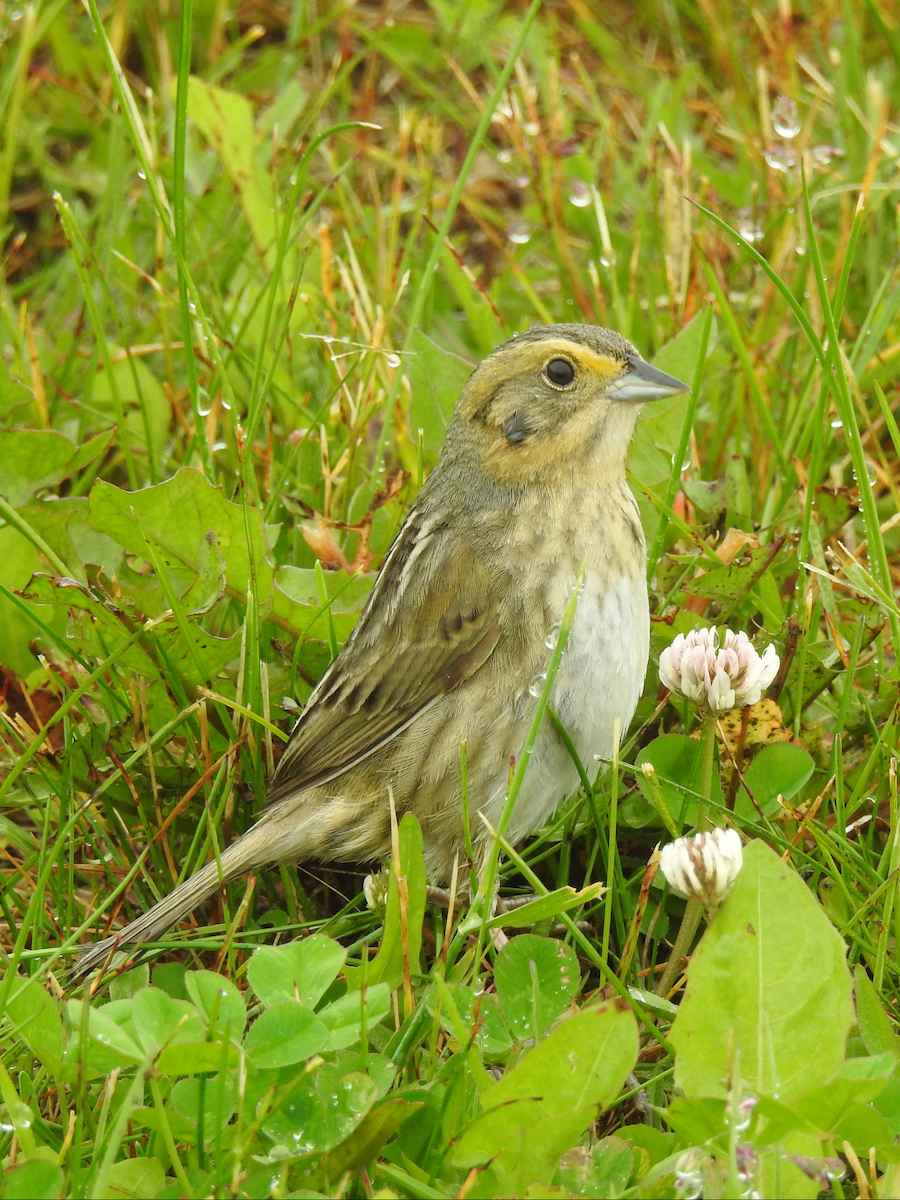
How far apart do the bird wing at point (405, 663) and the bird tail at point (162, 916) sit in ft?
0.89

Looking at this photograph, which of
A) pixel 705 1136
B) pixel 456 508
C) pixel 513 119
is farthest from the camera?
pixel 513 119

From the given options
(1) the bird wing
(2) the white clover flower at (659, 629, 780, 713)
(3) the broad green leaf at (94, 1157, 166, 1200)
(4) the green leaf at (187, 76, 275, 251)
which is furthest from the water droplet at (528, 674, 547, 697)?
(4) the green leaf at (187, 76, 275, 251)

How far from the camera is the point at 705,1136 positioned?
2.33 meters

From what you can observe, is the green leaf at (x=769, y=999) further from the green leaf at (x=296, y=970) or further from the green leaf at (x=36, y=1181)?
the green leaf at (x=36, y=1181)

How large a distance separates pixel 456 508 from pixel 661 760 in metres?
0.79

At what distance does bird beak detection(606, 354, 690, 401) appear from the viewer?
3.48 metres

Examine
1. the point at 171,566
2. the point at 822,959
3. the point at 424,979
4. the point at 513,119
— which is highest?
the point at 513,119

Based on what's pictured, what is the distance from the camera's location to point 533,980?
271 centimetres

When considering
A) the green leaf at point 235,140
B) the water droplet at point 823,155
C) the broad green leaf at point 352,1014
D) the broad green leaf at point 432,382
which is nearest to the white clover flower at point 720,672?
the broad green leaf at point 352,1014

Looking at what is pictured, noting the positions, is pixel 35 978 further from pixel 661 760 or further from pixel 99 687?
pixel 661 760

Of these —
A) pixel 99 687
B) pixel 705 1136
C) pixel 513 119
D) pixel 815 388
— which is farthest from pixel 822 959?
pixel 513 119

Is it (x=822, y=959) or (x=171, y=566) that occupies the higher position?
(x=171, y=566)

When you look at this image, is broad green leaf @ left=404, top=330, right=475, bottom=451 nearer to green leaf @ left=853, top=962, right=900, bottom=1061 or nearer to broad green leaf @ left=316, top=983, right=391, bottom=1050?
broad green leaf @ left=316, top=983, right=391, bottom=1050

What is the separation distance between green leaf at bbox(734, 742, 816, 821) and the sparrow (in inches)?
12.1
